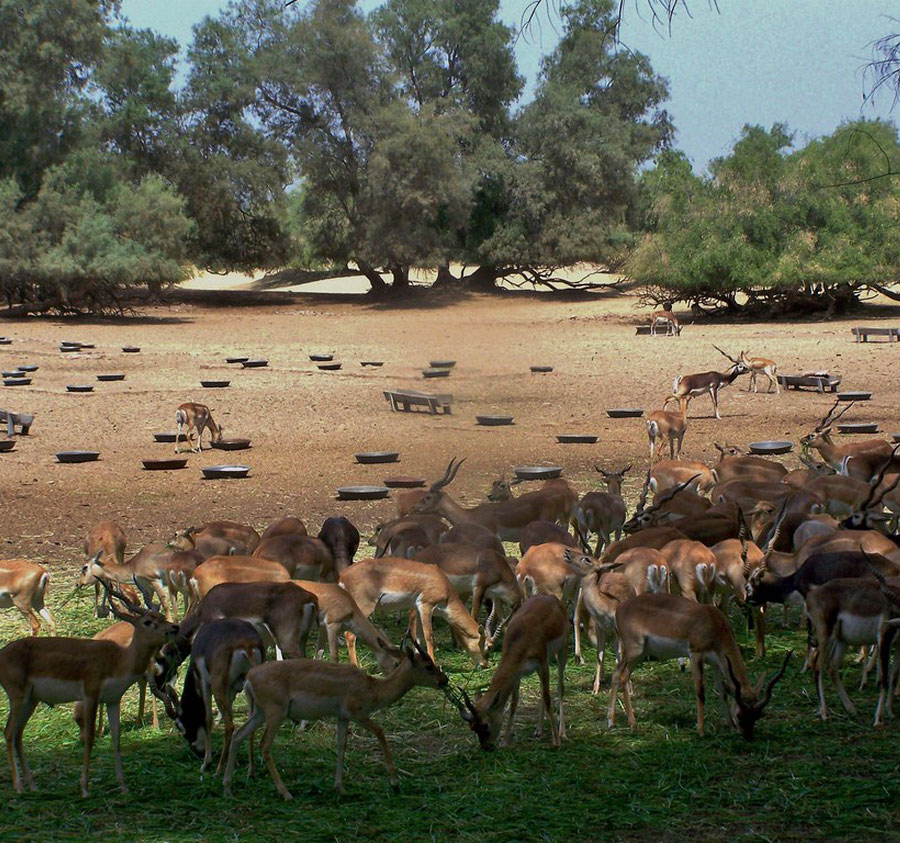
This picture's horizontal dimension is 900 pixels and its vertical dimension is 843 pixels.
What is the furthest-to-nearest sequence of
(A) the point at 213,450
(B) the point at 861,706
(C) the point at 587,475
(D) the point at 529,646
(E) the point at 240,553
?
1. (A) the point at 213,450
2. (C) the point at 587,475
3. (E) the point at 240,553
4. (B) the point at 861,706
5. (D) the point at 529,646

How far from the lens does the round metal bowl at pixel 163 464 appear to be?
1627 cm

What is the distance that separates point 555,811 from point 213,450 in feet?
42.7

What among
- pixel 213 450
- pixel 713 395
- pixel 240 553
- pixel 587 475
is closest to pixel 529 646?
pixel 240 553

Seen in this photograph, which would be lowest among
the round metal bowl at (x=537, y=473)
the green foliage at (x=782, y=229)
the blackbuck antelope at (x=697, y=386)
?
the round metal bowl at (x=537, y=473)

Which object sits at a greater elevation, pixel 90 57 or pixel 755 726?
pixel 90 57

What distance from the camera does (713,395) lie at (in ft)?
70.6

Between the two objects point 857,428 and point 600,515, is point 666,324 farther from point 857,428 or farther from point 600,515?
point 600,515

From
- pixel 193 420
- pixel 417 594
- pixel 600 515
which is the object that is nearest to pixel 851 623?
pixel 417 594

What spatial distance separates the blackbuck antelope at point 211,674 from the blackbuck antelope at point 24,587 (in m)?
2.39

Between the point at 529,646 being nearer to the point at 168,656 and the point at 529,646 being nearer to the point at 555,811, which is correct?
the point at 555,811

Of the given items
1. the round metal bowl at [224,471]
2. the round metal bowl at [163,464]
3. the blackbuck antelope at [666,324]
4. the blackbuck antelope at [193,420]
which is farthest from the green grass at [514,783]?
the blackbuck antelope at [666,324]

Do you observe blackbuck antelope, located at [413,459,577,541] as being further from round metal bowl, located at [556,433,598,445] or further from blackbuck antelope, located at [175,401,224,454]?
blackbuck antelope, located at [175,401,224,454]

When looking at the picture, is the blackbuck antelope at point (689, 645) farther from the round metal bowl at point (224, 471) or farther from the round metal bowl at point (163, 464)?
the round metal bowl at point (163, 464)

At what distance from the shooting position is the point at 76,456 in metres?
16.8
